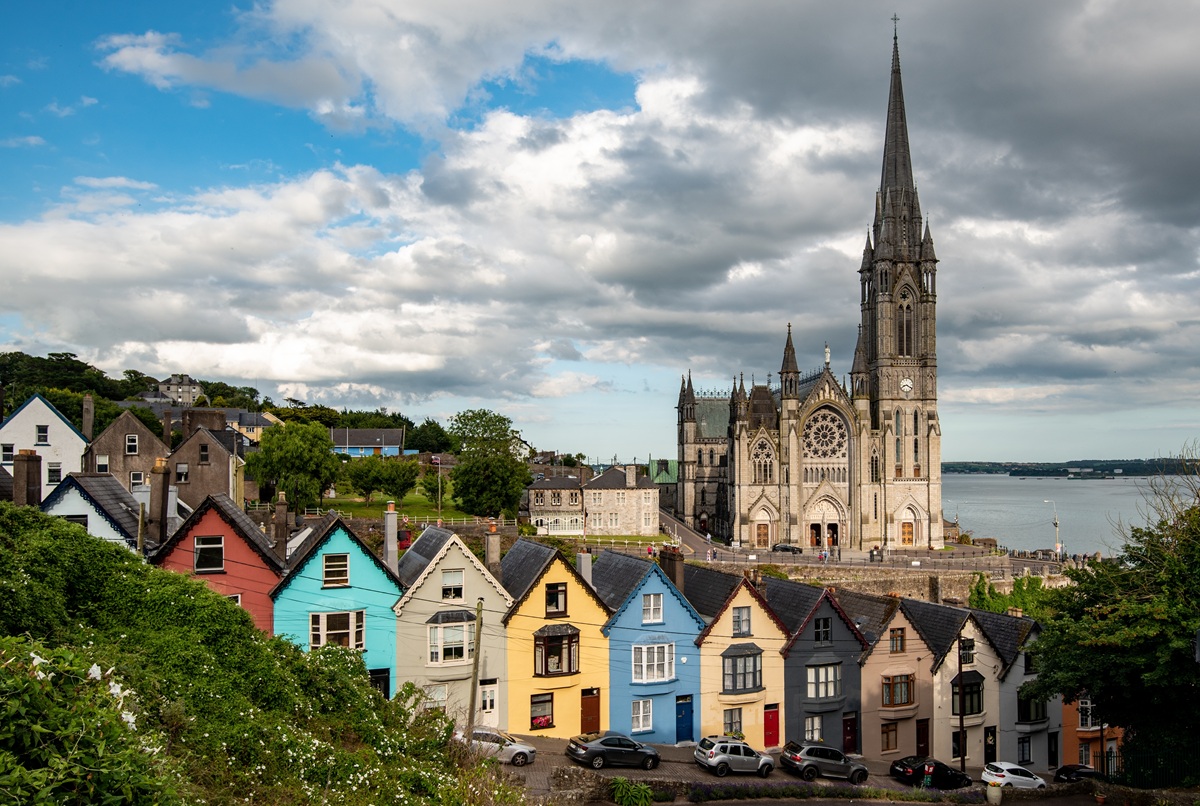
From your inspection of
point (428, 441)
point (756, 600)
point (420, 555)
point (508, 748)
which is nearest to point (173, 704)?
point (508, 748)

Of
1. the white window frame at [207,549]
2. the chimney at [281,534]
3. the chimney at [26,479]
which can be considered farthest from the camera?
the chimney at [281,534]

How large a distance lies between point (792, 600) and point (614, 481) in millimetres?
53831

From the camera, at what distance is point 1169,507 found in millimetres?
31078

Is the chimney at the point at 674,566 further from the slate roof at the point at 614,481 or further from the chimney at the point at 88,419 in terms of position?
the slate roof at the point at 614,481

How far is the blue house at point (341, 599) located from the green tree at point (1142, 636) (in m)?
23.2

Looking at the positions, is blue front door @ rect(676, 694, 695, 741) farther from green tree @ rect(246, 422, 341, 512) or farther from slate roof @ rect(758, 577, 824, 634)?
green tree @ rect(246, 422, 341, 512)

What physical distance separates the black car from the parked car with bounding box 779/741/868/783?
191 cm

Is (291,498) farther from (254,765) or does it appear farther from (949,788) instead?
(254,765)

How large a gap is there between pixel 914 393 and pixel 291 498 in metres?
66.9

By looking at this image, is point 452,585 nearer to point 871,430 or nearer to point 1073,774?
point 1073,774

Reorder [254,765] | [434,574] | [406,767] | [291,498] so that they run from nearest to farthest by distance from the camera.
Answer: [254,765] < [406,767] < [434,574] < [291,498]

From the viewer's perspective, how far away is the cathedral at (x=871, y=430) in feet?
305

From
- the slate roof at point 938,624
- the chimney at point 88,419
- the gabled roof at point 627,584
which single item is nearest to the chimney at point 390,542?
the gabled roof at point 627,584

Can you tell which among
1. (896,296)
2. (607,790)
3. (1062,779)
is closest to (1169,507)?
(1062,779)
